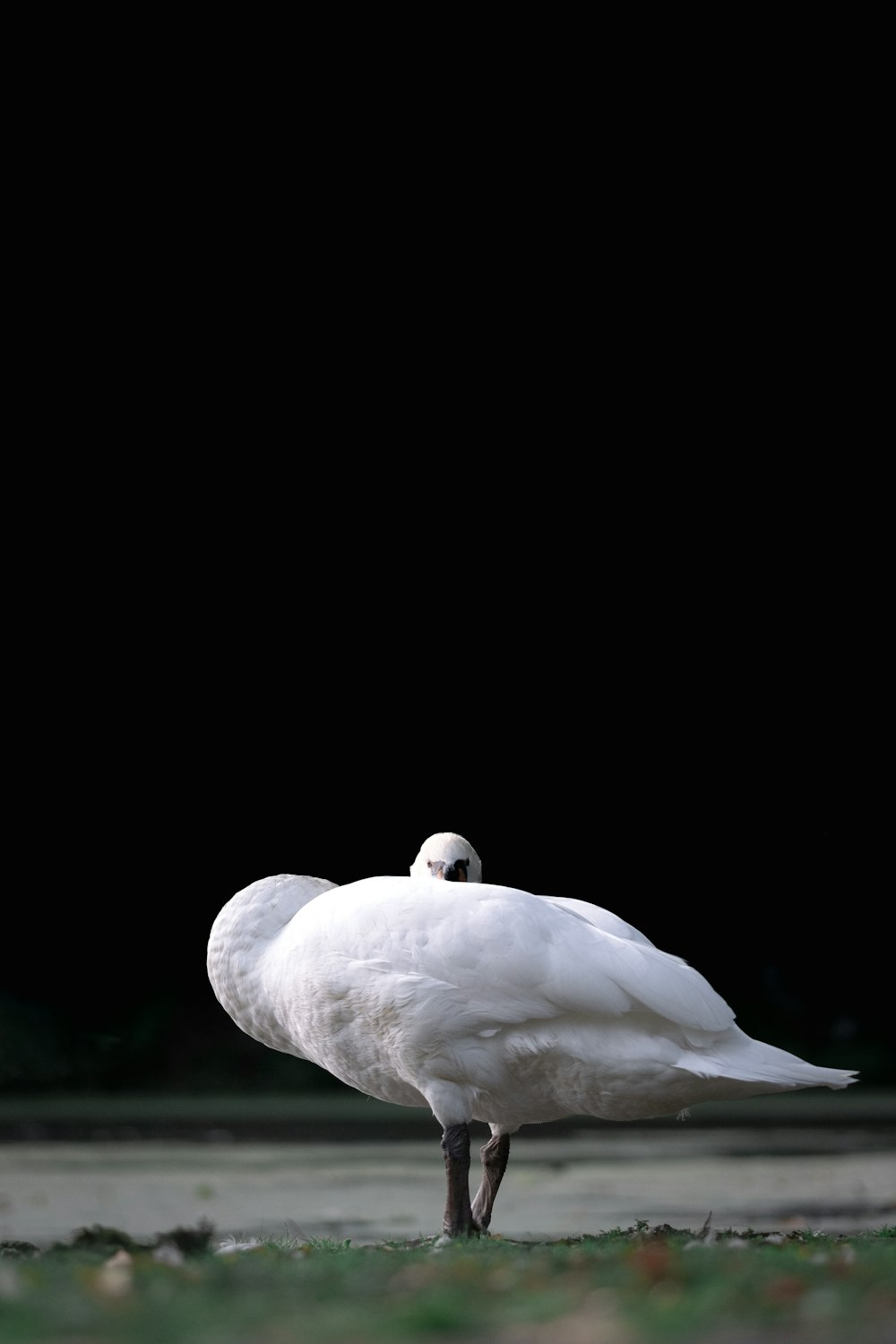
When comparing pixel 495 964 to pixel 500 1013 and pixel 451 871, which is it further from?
pixel 451 871

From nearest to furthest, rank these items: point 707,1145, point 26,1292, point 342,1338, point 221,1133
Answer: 1. point 342,1338
2. point 26,1292
3. point 707,1145
4. point 221,1133

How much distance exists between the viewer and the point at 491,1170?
616cm

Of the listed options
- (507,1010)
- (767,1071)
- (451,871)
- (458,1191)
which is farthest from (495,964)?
(451,871)

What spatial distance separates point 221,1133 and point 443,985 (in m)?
5.89

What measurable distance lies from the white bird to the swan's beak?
835 mm

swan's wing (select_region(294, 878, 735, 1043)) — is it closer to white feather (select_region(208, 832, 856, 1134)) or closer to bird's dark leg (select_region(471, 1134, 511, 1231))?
white feather (select_region(208, 832, 856, 1134))

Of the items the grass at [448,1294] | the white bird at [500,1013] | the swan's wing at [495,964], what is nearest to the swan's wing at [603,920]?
the white bird at [500,1013]

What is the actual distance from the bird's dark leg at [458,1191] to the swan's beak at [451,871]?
48.9 inches

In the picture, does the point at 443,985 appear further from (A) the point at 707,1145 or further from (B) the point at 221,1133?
(B) the point at 221,1133

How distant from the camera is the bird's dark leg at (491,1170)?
6.07m

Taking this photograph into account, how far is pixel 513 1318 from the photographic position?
3.32m

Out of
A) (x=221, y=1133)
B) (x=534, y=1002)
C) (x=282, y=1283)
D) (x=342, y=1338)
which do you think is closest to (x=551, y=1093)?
(x=534, y=1002)

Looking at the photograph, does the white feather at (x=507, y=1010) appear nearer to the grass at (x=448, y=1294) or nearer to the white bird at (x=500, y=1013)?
the white bird at (x=500, y=1013)

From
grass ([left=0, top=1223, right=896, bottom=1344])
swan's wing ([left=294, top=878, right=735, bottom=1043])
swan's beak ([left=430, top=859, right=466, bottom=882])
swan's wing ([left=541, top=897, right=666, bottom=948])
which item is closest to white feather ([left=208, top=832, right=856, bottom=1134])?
swan's wing ([left=294, top=878, right=735, bottom=1043])
